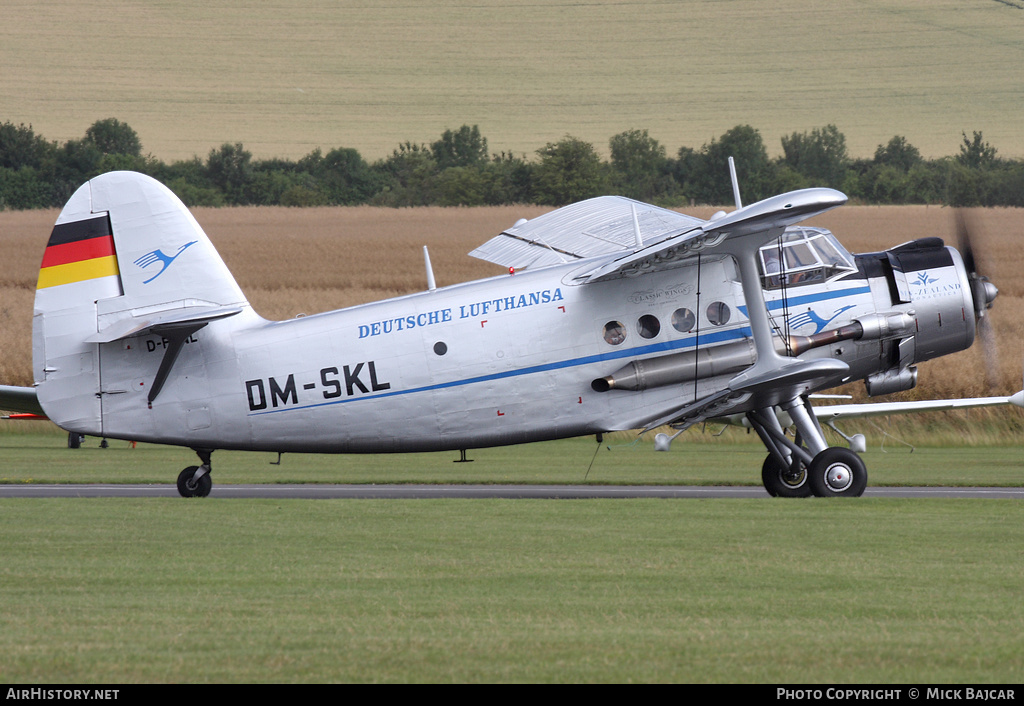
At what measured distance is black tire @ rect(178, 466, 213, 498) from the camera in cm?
1658

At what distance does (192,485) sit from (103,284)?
2.80 meters

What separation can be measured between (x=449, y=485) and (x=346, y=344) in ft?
16.9

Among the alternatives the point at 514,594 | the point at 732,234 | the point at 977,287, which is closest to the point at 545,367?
the point at 732,234

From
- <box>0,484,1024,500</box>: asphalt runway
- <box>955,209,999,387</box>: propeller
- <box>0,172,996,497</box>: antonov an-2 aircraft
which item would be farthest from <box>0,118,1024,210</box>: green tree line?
<box>0,172,996,497</box>: antonov an-2 aircraft

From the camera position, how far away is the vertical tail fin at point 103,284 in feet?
52.2

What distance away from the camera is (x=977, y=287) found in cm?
1669

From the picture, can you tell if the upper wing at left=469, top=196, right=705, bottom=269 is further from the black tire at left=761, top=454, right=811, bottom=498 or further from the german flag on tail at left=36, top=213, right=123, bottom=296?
the german flag on tail at left=36, top=213, right=123, bottom=296

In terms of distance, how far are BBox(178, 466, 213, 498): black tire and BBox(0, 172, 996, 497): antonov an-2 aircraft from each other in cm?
84

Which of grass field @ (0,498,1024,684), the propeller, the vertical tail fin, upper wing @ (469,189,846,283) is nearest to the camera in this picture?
grass field @ (0,498,1024,684)

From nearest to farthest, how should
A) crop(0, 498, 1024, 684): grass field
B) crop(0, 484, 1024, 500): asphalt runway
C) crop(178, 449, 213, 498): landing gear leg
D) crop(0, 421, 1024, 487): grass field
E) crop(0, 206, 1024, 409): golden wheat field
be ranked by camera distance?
crop(0, 498, 1024, 684): grass field
crop(178, 449, 213, 498): landing gear leg
crop(0, 484, 1024, 500): asphalt runway
crop(0, 421, 1024, 487): grass field
crop(0, 206, 1024, 409): golden wheat field

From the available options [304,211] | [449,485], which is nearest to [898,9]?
[304,211]

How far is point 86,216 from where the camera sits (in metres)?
16.3

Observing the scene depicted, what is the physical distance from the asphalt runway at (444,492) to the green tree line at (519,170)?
5674 centimetres

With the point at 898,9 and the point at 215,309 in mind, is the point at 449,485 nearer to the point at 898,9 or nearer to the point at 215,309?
the point at 215,309
